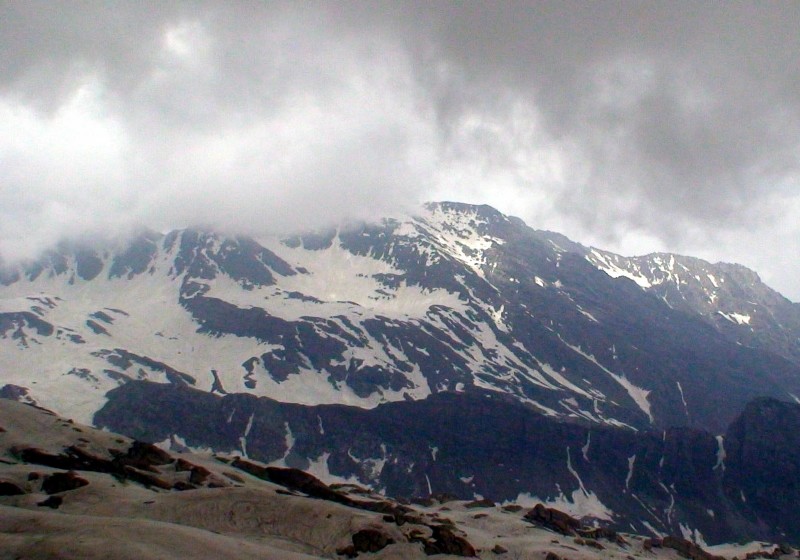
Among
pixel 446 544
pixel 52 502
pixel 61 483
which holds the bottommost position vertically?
pixel 52 502

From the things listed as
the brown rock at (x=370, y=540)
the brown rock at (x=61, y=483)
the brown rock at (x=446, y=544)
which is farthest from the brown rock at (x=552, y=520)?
the brown rock at (x=61, y=483)

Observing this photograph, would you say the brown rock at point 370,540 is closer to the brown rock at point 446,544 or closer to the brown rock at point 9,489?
the brown rock at point 446,544

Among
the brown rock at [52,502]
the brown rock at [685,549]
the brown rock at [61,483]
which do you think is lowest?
the brown rock at [52,502]

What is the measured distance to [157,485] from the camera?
116m

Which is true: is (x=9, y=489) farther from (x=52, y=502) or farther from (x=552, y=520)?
(x=552, y=520)

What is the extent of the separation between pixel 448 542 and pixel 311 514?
61.1ft

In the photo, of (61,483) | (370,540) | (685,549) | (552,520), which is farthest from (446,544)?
(685,549)

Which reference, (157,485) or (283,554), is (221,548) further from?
(157,485)

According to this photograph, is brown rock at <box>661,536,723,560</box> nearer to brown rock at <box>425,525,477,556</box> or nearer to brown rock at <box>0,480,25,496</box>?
brown rock at <box>425,525,477,556</box>

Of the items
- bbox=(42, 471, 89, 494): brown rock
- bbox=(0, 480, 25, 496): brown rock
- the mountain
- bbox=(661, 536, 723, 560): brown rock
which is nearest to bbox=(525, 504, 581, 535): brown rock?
the mountain

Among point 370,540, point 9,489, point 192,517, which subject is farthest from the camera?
point 192,517

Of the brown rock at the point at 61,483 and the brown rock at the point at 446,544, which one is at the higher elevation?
the brown rock at the point at 446,544

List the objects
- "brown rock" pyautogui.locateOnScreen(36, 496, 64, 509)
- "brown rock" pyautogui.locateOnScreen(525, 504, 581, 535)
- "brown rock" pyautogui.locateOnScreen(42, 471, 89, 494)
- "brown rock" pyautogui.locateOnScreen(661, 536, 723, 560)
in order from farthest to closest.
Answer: "brown rock" pyautogui.locateOnScreen(661, 536, 723, 560), "brown rock" pyautogui.locateOnScreen(525, 504, 581, 535), "brown rock" pyautogui.locateOnScreen(42, 471, 89, 494), "brown rock" pyautogui.locateOnScreen(36, 496, 64, 509)

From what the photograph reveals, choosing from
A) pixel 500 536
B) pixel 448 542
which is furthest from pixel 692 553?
pixel 448 542
